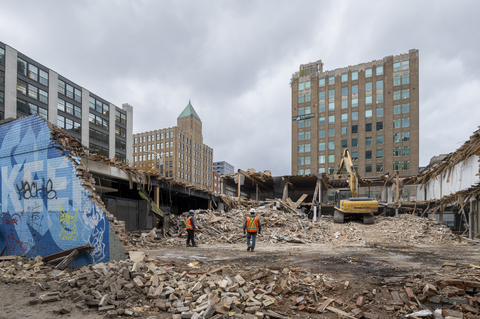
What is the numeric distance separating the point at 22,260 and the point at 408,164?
59.4 metres

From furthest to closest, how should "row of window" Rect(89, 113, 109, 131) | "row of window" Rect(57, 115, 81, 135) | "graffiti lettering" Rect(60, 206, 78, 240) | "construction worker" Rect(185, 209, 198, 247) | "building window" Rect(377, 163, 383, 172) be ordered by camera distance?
1. "building window" Rect(377, 163, 383, 172)
2. "row of window" Rect(89, 113, 109, 131)
3. "row of window" Rect(57, 115, 81, 135)
4. "construction worker" Rect(185, 209, 198, 247)
5. "graffiti lettering" Rect(60, 206, 78, 240)

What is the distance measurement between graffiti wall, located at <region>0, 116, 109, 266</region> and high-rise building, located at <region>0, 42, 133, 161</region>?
18.2 m

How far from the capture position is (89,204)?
29.5ft

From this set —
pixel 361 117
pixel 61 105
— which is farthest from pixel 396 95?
pixel 61 105

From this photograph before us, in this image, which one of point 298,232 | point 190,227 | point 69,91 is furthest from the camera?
point 69,91

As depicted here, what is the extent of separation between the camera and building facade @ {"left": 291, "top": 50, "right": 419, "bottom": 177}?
5547cm

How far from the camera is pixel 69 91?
4453 centimetres

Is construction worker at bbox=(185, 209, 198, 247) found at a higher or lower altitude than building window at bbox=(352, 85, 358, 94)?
lower

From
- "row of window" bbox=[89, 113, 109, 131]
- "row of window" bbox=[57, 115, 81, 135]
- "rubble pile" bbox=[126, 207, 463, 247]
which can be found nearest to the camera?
"rubble pile" bbox=[126, 207, 463, 247]

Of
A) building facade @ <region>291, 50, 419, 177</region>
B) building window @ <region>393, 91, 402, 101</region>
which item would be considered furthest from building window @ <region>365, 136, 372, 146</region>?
building window @ <region>393, 91, 402, 101</region>

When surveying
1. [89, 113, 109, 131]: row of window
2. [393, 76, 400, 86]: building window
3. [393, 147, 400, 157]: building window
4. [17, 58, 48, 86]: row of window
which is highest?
[393, 76, 400, 86]: building window

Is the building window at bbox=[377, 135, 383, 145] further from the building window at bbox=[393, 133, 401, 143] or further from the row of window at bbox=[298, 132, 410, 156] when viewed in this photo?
the building window at bbox=[393, 133, 401, 143]

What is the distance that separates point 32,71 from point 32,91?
2.84 metres

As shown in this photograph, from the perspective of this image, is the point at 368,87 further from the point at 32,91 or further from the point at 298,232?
the point at 32,91
